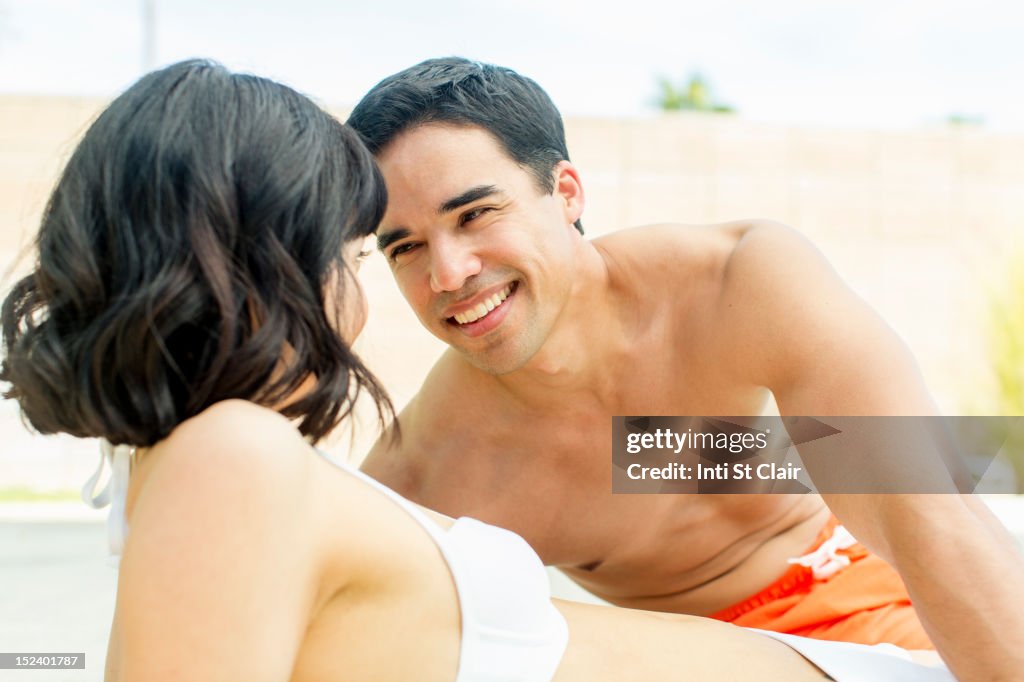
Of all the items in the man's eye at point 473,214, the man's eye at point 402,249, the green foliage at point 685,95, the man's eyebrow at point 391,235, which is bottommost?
the green foliage at point 685,95

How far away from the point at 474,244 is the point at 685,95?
27.7 m

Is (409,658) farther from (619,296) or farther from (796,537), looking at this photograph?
(796,537)

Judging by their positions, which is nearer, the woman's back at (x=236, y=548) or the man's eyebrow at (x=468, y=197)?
the woman's back at (x=236, y=548)

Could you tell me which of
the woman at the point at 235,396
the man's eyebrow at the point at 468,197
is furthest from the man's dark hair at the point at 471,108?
the woman at the point at 235,396

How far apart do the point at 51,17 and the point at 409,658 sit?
447 inches

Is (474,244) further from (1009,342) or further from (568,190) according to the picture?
(1009,342)

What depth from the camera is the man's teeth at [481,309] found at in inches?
89.0

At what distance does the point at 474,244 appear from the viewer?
221 cm

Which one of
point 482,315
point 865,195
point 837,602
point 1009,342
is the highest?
point 482,315

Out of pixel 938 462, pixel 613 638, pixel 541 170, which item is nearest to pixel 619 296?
pixel 541 170

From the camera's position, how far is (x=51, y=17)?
10.9m

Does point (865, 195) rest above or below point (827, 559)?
below

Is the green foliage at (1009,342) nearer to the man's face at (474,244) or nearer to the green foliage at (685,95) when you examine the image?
the man's face at (474,244)

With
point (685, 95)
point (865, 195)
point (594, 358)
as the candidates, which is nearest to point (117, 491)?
point (594, 358)
